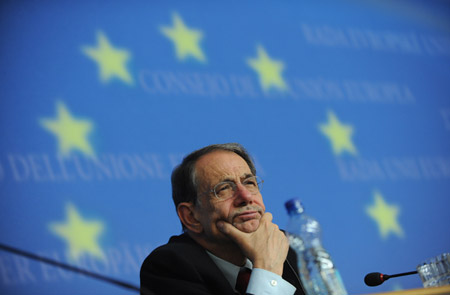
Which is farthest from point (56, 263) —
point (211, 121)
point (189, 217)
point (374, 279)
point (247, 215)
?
point (374, 279)

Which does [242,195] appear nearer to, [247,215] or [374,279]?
[247,215]

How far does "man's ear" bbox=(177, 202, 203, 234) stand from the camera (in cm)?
169

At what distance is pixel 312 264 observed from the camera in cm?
146

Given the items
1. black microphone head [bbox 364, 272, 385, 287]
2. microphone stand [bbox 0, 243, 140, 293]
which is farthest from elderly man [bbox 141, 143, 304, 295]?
microphone stand [bbox 0, 243, 140, 293]

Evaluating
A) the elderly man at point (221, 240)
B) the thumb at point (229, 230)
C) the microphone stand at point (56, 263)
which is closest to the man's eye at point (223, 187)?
the elderly man at point (221, 240)

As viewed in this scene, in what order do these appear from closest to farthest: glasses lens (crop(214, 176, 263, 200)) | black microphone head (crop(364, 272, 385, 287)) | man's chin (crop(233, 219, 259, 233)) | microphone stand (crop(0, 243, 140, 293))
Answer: black microphone head (crop(364, 272, 385, 287)) → man's chin (crop(233, 219, 259, 233)) → glasses lens (crop(214, 176, 263, 200)) → microphone stand (crop(0, 243, 140, 293))

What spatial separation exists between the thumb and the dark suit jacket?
0.11 meters

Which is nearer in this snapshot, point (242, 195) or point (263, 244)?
point (263, 244)

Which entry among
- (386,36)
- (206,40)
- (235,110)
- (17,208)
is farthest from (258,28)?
(17,208)

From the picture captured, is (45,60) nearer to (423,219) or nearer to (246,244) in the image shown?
(246,244)

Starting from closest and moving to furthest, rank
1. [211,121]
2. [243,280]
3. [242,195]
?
[243,280] → [242,195] → [211,121]

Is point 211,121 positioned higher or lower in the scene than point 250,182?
higher

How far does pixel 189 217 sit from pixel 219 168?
0.20m

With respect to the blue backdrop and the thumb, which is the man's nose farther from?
the blue backdrop
